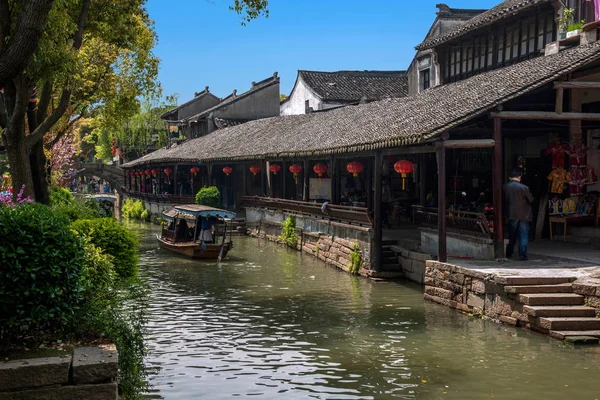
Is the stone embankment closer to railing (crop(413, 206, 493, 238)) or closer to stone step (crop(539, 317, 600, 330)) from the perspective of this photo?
stone step (crop(539, 317, 600, 330))

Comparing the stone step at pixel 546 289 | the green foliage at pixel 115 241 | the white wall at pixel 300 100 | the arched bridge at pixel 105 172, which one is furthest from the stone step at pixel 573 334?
the arched bridge at pixel 105 172

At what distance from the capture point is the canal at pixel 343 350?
28.6 ft

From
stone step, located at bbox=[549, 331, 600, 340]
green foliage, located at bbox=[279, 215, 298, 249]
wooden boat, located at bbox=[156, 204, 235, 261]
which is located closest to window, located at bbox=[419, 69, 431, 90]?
green foliage, located at bbox=[279, 215, 298, 249]

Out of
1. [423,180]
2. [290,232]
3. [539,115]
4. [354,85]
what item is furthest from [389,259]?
[354,85]

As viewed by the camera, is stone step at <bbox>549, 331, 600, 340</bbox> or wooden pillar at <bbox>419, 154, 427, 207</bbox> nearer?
stone step at <bbox>549, 331, 600, 340</bbox>

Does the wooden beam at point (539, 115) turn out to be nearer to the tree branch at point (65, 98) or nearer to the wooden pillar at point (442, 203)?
the wooden pillar at point (442, 203)

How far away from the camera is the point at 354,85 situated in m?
39.4

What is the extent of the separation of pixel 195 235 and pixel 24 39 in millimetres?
16368

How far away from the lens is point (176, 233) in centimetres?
2386

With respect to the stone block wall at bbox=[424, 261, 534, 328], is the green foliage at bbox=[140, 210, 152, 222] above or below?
above

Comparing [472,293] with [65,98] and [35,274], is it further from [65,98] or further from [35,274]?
[65,98]

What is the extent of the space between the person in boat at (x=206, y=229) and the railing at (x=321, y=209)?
318 cm

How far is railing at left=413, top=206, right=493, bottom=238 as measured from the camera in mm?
14227

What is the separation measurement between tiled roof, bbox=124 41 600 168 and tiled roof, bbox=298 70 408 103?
6.05m
